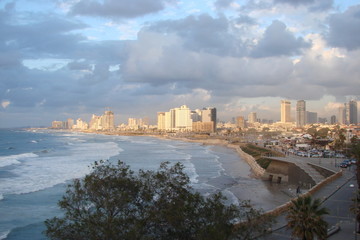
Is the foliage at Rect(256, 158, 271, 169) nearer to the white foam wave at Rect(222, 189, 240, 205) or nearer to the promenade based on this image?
the promenade

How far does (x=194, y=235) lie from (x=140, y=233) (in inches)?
65.2

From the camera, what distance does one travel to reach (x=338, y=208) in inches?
799

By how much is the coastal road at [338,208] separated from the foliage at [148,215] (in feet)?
9.58

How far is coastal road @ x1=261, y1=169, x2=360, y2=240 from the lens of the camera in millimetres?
16125

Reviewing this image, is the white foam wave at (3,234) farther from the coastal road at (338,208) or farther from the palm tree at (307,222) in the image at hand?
the palm tree at (307,222)

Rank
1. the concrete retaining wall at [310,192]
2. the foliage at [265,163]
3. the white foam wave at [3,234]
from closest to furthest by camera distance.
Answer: the concrete retaining wall at [310,192], the white foam wave at [3,234], the foliage at [265,163]

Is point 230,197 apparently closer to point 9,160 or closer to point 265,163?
point 265,163

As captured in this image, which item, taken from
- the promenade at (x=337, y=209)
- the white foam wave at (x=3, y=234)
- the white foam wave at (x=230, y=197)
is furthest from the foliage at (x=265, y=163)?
the white foam wave at (x=3, y=234)

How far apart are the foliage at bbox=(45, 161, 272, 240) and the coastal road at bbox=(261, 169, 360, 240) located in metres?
2.92

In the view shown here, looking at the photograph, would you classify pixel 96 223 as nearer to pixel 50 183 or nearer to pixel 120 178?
pixel 120 178

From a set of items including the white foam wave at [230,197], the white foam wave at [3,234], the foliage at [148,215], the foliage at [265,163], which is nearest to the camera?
the foliage at [148,215]

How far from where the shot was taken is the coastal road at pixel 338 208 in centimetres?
1612

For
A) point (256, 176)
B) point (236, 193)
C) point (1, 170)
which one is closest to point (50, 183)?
point (1, 170)

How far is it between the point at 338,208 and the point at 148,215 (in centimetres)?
1332
